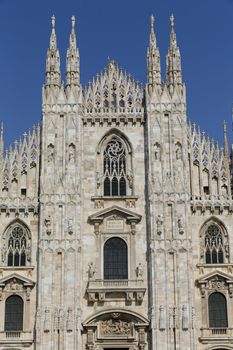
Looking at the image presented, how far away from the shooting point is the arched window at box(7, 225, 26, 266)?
33812 millimetres

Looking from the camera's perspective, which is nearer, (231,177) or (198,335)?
(198,335)

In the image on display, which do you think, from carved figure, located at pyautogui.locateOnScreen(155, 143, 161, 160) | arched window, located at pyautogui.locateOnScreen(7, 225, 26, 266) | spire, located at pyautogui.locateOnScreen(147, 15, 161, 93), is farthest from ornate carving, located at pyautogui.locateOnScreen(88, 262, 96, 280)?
spire, located at pyautogui.locateOnScreen(147, 15, 161, 93)

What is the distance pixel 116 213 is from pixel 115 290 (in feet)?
12.4

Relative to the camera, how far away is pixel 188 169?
35.2 m

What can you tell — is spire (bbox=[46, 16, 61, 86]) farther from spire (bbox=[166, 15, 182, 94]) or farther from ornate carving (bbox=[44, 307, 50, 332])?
ornate carving (bbox=[44, 307, 50, 332])

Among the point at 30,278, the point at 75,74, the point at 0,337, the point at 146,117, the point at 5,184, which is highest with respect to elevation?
the point at 75,74

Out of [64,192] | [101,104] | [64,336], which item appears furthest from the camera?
[101,104]

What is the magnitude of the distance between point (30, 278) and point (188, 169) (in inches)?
366

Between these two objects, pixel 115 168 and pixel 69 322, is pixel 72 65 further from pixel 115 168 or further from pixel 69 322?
pixel 69 322

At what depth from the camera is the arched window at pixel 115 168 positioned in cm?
3509

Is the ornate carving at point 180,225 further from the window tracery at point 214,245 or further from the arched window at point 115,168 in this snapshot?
the arched window at point 115,168

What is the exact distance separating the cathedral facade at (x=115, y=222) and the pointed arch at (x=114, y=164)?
0.06 m

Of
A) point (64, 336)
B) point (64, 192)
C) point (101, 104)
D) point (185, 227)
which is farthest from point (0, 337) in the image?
point (101, 104)

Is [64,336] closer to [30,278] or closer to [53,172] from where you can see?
[30,278]
